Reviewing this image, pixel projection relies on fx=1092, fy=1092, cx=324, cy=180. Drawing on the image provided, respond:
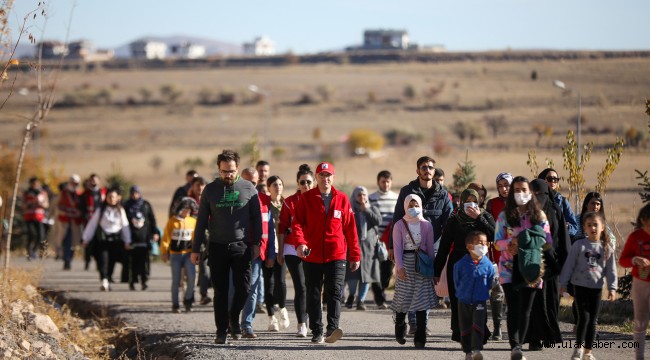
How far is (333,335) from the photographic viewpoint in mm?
12641

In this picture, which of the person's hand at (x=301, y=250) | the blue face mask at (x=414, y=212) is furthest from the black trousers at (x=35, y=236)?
the blue face mask at (x=414, y=212)

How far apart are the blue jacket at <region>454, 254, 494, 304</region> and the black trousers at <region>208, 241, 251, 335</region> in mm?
2870

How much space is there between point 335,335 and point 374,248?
4559 millimetres

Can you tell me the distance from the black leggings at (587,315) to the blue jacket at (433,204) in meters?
2.44

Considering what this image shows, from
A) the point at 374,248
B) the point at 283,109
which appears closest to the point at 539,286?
the point at 374,248

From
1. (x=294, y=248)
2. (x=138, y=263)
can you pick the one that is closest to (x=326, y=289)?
(x=294, y=248)

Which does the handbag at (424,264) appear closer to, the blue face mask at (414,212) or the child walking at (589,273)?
the blue face mask at (414,212)

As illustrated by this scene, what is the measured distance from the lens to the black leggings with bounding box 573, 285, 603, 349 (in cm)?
1104

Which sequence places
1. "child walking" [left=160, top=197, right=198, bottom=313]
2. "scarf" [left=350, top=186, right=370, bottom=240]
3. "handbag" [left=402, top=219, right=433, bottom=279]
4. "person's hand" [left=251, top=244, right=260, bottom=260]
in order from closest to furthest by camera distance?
"handbag" [left=402, top=219, right=433, bottom=279] → "person's hand" [left=251, top=244, right=260, bottom=260] → "scarf" [left=350, top=186, right=370, bottom=240] → "child walking" [left=160, top=197, right=198, bottom=313]

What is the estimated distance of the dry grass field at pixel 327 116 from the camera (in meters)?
57.3

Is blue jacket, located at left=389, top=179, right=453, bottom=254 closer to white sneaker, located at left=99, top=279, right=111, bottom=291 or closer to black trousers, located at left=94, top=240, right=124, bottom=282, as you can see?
black trousers, located at left=94, top=240, right=124, bottom=282

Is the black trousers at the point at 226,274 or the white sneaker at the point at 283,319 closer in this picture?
the black trousers at the point at 226,274

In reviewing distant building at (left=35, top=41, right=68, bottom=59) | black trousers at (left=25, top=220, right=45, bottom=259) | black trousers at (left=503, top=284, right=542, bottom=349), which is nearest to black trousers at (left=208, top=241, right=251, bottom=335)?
black trousers at (left=503, top=284, right=542, bottom=349)

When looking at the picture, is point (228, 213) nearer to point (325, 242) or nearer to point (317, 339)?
point (325, 242)
